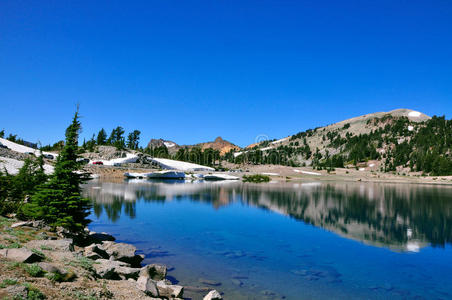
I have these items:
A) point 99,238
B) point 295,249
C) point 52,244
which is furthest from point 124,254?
point 295,249

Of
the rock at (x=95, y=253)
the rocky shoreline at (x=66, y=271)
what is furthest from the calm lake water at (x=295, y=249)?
A: the rock at (x=95, y=253)

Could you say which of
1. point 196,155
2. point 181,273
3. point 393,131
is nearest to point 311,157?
point 393,131

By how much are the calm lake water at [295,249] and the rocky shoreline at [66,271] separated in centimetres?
139

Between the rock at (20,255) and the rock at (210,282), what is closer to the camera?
the rock at (20,255)

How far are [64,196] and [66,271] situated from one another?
7.22 m

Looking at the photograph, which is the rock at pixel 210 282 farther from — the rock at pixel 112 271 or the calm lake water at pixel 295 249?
the rock at pixel 112 271

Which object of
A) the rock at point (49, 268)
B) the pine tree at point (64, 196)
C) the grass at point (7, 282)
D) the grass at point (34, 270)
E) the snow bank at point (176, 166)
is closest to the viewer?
the grass at point (7, 282)

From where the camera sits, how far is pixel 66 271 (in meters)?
8.39

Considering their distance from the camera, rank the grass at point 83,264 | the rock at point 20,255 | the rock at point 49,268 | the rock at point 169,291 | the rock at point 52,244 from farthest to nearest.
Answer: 1. the rock at point 52,244
2. the rock at point 169,291
3. the grass at point 83,264
4. the rock at point 20,255
5. the rock at point 49,268

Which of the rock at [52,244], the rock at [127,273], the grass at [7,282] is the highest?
the grass at [7,282]

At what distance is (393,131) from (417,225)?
597 ft

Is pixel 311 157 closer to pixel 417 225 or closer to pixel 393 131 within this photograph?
pixel 393 131

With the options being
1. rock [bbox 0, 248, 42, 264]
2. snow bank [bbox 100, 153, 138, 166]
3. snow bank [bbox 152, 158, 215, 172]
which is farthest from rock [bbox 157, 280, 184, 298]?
snow bank [bbox 152, 158, 215, 172]

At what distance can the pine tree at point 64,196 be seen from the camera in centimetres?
1452
